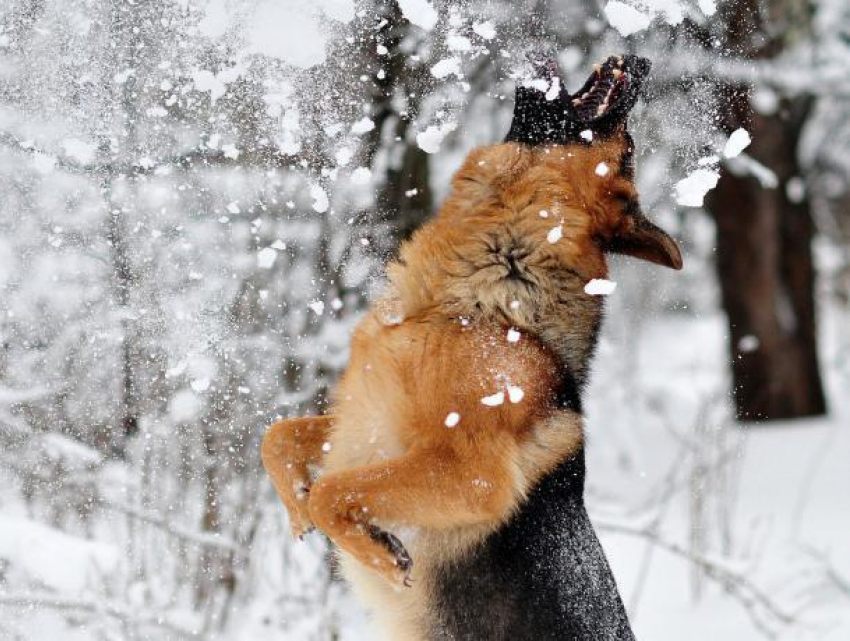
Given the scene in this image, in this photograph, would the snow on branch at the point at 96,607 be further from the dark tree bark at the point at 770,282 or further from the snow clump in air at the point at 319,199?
the dark tree bark at the point at 770,282

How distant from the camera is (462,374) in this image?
2.96 meters

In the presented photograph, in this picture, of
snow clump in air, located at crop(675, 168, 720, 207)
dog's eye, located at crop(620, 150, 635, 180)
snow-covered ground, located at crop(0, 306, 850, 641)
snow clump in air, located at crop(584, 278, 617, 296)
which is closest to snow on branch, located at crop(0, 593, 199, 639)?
snow-covered ground, located at crop(0, 306, 850, 641)

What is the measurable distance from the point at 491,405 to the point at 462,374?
4.8 inches

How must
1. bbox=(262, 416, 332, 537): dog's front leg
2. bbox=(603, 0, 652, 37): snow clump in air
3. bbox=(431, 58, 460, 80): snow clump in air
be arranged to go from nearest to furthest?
bbox=(262, 416, 332, 537): dog's front leg < bbox=(603, 0, 652, 37): snow clump in air < bbox=(431, 58, 460, 80): snow clump in air

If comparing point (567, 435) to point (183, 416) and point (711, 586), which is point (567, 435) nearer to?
point (183, 416)

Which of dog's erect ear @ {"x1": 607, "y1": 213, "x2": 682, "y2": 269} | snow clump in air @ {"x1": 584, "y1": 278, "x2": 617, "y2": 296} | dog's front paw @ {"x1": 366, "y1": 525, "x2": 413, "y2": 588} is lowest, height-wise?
dog's front paw @ {"x1": 366, "y1": 525, "x2": 413, "y2": 588}

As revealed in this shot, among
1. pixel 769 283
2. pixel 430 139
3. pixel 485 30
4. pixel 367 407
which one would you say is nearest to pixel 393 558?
pixel 367 407

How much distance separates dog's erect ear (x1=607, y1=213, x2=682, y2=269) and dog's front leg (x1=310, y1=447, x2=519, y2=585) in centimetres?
88

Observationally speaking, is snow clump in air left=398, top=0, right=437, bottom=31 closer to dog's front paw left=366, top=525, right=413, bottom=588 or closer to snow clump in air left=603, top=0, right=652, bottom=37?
snow clump in air left=603, top=0, right=652, bottom=37

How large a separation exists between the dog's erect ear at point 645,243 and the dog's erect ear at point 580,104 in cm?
33

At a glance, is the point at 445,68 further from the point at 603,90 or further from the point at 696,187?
the point at 696,187

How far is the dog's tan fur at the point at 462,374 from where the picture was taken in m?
2.90

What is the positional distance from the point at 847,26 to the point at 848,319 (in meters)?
8.84

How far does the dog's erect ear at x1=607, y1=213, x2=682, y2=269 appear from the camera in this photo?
3.26 metres
